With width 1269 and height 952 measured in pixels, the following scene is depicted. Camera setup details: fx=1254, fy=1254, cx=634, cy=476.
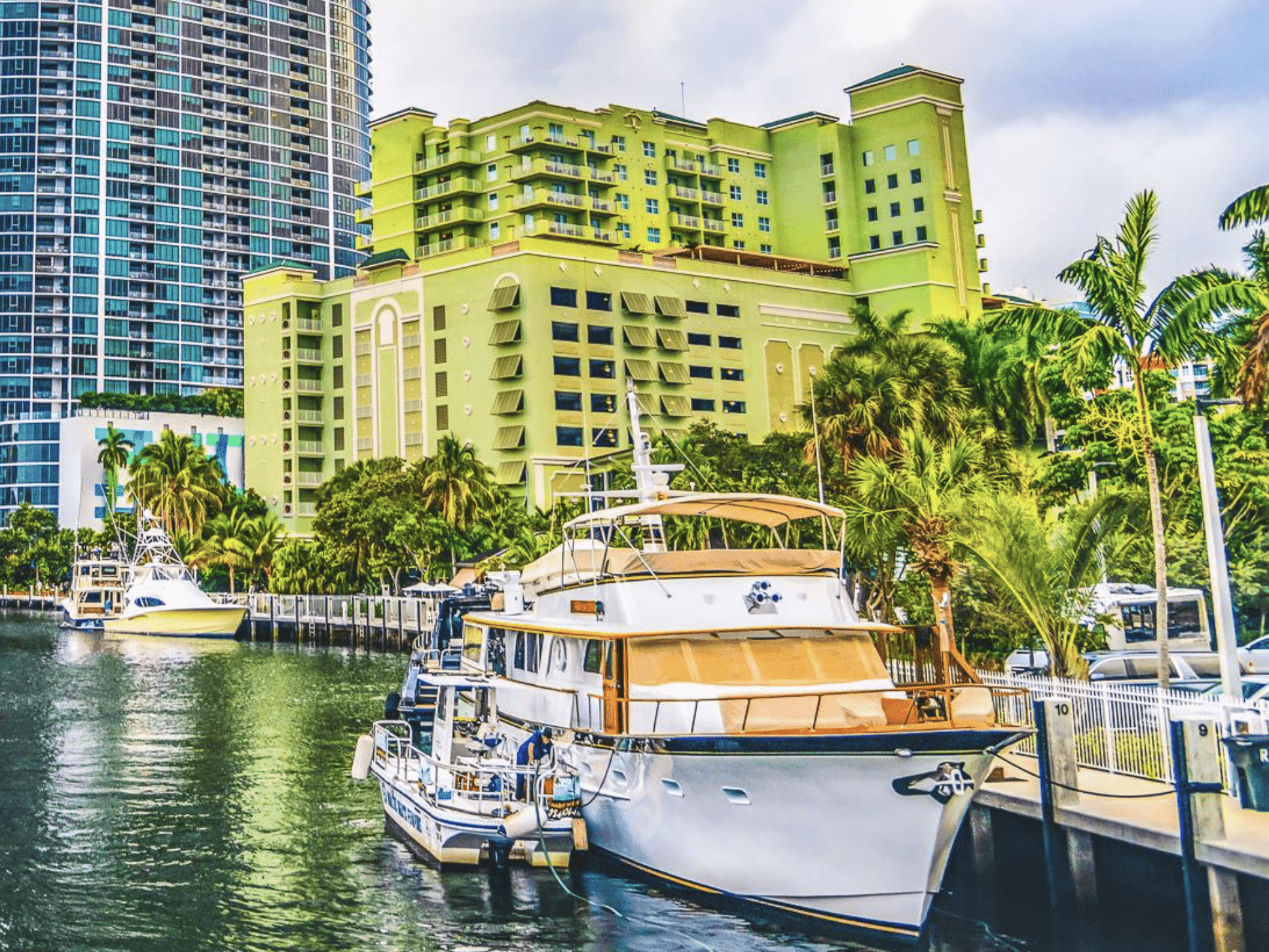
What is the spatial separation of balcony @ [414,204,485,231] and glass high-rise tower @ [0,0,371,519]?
56.9 meters

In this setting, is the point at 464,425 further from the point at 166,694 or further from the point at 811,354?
the point at 166,694

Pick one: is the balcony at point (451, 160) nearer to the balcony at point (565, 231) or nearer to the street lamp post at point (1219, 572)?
the balcony at point (565, 231)

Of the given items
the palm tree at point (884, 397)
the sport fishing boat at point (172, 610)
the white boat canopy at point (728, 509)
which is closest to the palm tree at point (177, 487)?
the sport fishing boat at point (172, 610)

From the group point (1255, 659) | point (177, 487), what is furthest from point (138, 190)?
point (1255, 659)

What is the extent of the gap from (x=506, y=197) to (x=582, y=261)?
645 inches

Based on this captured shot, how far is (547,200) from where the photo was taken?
361 ft

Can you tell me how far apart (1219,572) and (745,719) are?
305 inches

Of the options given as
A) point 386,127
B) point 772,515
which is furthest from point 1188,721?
point 386,127

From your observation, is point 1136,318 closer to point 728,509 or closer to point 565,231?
point 728,509

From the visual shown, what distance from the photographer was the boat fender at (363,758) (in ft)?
86.1

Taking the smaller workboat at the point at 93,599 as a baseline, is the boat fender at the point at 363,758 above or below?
below

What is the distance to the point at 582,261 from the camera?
332ft

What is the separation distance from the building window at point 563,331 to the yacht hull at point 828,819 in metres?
81.4

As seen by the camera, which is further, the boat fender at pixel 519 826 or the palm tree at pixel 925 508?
the palm tree at pixel 925 508
